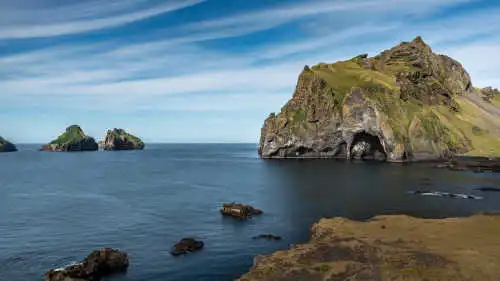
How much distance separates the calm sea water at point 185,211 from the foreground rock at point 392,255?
6.68 meters

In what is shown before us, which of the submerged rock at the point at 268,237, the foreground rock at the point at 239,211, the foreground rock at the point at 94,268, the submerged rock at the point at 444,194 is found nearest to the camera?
the foreground rock at the point at 94,268

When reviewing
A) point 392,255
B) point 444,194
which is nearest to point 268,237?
point 392,255

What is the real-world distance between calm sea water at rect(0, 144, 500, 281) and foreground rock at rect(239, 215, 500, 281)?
21.9 ft

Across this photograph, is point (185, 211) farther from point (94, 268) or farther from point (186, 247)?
point (94, 268)

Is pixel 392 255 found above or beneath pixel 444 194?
beneath

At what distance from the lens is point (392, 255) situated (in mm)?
47188

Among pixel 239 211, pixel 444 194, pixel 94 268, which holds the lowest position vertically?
pixel 94 268

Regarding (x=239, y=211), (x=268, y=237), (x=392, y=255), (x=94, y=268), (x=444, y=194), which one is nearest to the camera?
(x=392, y=255)

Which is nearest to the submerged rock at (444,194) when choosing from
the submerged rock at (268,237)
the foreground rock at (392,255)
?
the foreground rock at (392,255)

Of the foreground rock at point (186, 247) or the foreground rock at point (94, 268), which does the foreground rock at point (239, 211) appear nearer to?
the foreground rock at point (186, 247)

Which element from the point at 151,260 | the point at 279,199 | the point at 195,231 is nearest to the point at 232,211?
the point at 195,231

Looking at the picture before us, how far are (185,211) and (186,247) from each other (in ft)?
105

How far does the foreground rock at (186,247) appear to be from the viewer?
5788 centimetres

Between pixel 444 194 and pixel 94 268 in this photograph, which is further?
pixel 444 194
